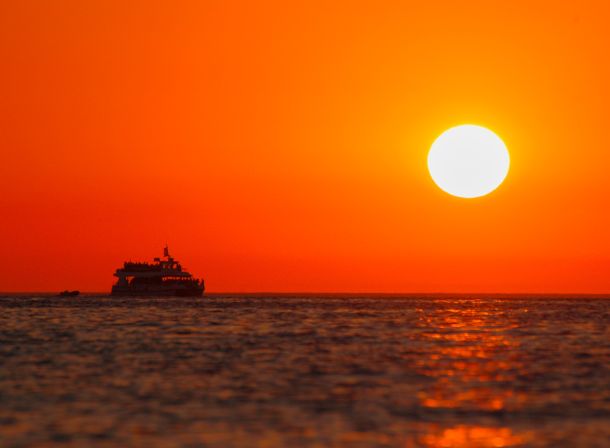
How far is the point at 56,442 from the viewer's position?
27328 mm

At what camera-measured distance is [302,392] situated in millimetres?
37188

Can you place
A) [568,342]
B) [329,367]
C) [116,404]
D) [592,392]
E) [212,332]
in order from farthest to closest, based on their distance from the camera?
[212,332]
[568,342]
[329,367]
[592,392]
[116,404]

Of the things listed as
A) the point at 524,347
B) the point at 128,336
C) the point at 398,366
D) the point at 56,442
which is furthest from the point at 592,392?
the point at 128,336

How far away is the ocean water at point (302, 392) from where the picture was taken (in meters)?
28.3

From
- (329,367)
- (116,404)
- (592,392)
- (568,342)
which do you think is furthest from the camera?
(568,342)

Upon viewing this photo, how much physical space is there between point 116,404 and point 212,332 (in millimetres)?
42615

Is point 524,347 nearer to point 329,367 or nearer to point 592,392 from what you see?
point 329,367

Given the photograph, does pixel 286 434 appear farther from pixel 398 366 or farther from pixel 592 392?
pixel 398 366

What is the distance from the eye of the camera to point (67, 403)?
112ft

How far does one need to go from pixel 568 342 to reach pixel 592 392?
1168 inches

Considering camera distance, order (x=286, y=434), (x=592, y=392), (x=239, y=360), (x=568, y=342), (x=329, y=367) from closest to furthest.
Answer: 1. (x=286, y=434)
2. (x=592, y=392)
3. (x=329, y=367)
4. (x=239, y=360)
5. (x=568, y=342)

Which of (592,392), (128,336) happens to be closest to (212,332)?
(128,336)

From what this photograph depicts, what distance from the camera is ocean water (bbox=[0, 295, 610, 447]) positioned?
28.3m

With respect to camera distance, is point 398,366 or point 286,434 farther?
point 398,366
